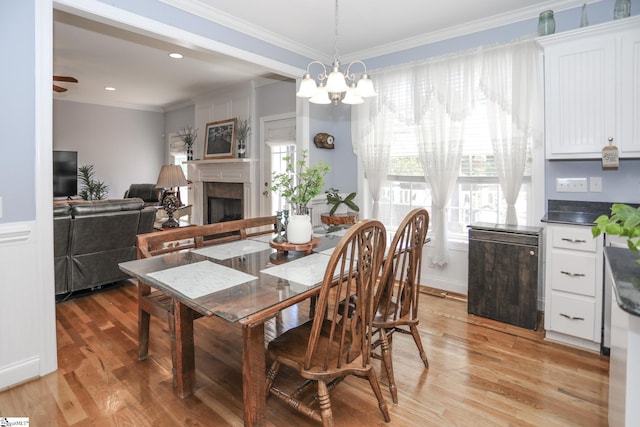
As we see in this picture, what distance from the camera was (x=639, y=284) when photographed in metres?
1.02

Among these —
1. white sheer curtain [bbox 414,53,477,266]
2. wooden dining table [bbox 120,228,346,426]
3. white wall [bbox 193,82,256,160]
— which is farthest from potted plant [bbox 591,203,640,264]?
white wall [bbox 193,82,256,160]

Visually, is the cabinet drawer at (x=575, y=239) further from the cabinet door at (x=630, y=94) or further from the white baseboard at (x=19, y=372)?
the white baseboard at (x=19, y=372)

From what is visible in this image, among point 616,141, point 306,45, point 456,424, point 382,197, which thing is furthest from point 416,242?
point 306,45

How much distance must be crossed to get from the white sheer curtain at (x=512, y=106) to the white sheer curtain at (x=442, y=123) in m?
0.18

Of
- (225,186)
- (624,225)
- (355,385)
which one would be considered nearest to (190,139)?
(225,186)

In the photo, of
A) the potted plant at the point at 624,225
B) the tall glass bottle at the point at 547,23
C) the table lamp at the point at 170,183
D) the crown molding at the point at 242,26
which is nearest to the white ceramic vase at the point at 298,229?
the potted plant at the point at 624,225

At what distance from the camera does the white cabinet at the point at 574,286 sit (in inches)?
91.8

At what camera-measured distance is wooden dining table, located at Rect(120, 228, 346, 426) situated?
1339 mm

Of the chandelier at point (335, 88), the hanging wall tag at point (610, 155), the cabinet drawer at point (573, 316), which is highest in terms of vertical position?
the chandelier at point (335, 88)

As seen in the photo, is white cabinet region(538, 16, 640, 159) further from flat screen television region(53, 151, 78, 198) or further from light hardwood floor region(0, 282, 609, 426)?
flat screen television region(53, 151, 78, 198)

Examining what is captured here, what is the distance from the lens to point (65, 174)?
627 cm

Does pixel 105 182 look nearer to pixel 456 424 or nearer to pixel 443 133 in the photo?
pixel 443 133

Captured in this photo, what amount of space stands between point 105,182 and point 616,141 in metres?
8.03

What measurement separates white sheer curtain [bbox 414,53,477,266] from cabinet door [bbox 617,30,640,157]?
1079 millimetres
